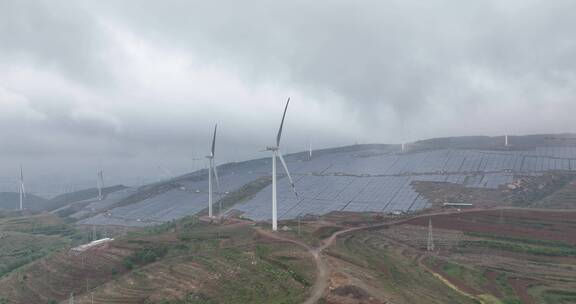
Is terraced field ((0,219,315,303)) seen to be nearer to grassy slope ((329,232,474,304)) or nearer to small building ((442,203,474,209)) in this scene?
grassy slope ((329,232,474,304))

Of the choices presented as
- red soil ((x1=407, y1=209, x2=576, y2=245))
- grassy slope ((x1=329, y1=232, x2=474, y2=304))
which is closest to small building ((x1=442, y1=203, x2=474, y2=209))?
red soil ((x1=407, y1=209, x2=576, y2=245))

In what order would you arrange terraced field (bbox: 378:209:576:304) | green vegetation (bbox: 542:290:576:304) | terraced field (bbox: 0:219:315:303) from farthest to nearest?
1. terraced field (bbox: 378:209:576:304)
2. green vegetation (bbox: 542:290:576:304)
3. terraced field (bbox: 0:219:315:303)

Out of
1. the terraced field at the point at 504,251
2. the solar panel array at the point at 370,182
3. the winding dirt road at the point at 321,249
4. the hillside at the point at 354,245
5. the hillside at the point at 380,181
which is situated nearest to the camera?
the winding dirt road at the point at 321,249

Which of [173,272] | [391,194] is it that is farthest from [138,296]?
[391,194]

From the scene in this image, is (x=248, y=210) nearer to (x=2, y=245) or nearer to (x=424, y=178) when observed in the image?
(x=424, y=178)

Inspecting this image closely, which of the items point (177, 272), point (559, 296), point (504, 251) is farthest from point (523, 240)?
point (177, 272)

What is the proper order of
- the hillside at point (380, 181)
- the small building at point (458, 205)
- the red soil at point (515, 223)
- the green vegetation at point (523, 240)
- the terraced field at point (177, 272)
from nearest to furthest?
the terraced field at point (177, 272)
the green vegetation at point (523, 240)
the red soil at point (515, 223)
the small building at point (458, 205)
the hillside at point (380, 181)

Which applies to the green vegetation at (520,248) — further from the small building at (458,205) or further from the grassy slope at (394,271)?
the small building at (458,205)

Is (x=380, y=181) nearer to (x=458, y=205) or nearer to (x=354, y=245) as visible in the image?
(x=458, y=205)

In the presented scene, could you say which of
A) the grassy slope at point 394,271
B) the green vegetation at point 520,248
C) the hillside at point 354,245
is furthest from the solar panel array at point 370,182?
the grassy slope at point 394,271
